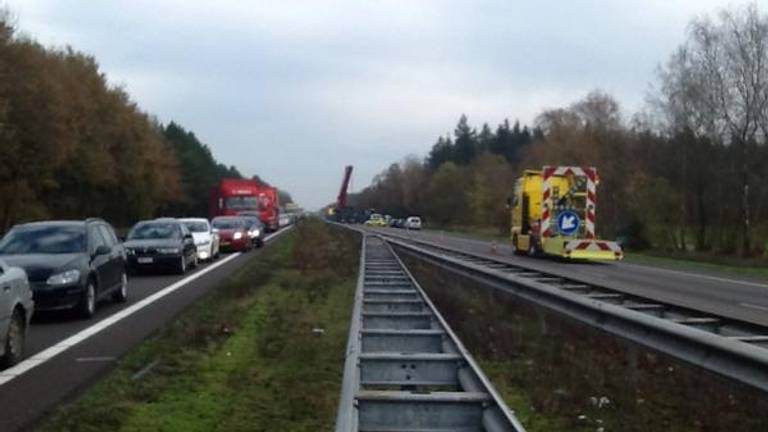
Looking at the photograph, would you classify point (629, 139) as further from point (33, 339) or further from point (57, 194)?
point (33, 339)

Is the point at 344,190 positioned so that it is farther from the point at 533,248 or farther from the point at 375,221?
the point at 533,248

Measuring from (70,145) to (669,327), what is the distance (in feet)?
192

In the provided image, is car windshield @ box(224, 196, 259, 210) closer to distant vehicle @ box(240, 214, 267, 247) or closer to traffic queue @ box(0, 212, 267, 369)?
distant vehicle @ box(240, 214, 267, 247)

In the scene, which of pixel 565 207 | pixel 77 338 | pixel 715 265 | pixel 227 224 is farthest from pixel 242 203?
pixel 77 338

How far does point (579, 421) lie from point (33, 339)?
29.7 feet

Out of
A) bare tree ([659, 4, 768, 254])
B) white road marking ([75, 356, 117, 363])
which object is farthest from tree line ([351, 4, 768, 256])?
white road marking ([75, 356, 117, 363])

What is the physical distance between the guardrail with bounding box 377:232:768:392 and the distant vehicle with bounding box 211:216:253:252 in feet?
107

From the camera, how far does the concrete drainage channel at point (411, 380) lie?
709cm

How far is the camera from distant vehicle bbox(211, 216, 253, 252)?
48.0 m

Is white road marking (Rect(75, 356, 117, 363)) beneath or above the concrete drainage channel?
beneath

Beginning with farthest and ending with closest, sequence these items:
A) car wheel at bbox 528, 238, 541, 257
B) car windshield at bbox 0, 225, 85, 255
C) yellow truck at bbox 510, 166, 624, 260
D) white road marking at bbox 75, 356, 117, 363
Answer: car wheel at bbox 528, 238, 541, 257, yellow truck at bbox 510, 166, 624, 260, car windshield at bbox 0, 225, 85, 255, white road marking at bbox 75, 356, 117, 363

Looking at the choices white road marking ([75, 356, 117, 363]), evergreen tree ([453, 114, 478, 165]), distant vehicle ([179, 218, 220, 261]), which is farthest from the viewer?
evergreen tree ([453, 114, 478, 165])

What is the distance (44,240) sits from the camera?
19.1 m

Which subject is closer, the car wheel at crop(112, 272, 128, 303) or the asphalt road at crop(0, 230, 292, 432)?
the asphalt road at crop(0, 230, 292, 432)
